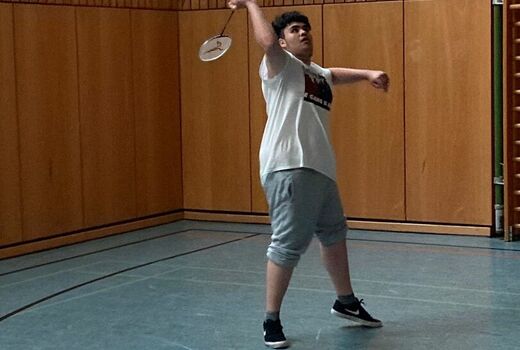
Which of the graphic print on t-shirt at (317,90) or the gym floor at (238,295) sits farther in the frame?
the gym floor at (238,295)

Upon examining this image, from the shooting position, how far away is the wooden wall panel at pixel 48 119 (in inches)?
289

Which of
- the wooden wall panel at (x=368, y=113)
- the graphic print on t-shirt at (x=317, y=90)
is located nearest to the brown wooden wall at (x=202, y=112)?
the wooden wall panel at (x=368, y=113)

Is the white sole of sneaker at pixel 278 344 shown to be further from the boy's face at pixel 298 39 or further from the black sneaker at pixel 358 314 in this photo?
the boy's face at pixel 298 39

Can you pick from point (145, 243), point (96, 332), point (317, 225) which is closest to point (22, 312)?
point (96, 332)

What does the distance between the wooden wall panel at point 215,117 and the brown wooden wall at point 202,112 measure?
0.01 m

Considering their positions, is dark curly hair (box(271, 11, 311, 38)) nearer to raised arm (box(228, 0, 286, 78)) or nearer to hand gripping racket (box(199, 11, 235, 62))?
raised arm (box(228, 0, 286, 78))

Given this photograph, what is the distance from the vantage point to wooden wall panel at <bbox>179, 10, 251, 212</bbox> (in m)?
8.63

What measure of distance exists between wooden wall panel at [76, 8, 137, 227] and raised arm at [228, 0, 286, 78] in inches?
149

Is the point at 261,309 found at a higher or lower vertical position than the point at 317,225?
lower

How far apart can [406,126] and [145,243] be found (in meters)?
2.41

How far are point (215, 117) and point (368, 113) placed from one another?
1.57 m

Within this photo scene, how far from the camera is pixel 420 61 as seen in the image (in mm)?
7766

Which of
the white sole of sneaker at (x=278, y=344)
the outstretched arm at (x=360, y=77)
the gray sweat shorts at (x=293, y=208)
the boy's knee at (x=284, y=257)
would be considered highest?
the outstretched arm at (x=360, y=77)

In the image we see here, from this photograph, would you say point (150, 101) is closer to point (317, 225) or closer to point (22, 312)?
point (22, 312)
